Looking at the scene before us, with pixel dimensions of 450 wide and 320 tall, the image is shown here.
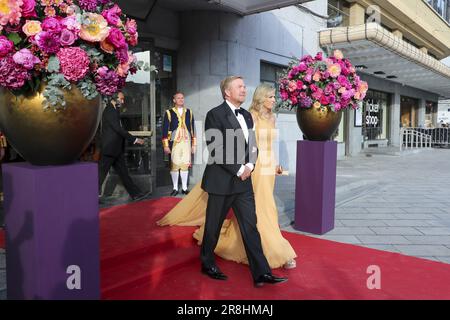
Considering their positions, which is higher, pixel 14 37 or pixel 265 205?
pixel 14 37

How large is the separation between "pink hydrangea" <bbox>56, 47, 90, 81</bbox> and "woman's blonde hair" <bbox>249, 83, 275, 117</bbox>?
80.3 inches

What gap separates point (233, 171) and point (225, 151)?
7.4 inches

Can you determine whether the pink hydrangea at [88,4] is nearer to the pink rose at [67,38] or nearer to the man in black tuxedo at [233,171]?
the pink rose at [67,38]

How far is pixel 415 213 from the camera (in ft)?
20.3

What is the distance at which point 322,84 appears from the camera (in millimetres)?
4746

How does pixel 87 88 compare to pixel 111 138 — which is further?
pixel 111 138

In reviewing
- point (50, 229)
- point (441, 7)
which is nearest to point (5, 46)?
point (50, 229)

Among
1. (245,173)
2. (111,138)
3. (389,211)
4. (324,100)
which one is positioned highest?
(324,100)

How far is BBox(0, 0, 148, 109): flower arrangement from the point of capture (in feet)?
6.82

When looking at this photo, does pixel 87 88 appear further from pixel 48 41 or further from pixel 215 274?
pixel 215 274

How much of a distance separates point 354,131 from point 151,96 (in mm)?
11187

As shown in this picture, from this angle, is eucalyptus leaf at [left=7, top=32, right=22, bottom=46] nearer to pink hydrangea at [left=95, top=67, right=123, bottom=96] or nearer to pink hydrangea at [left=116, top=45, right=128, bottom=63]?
pink hydrangea at [left=95, top=67, right=123, bottom=96]
